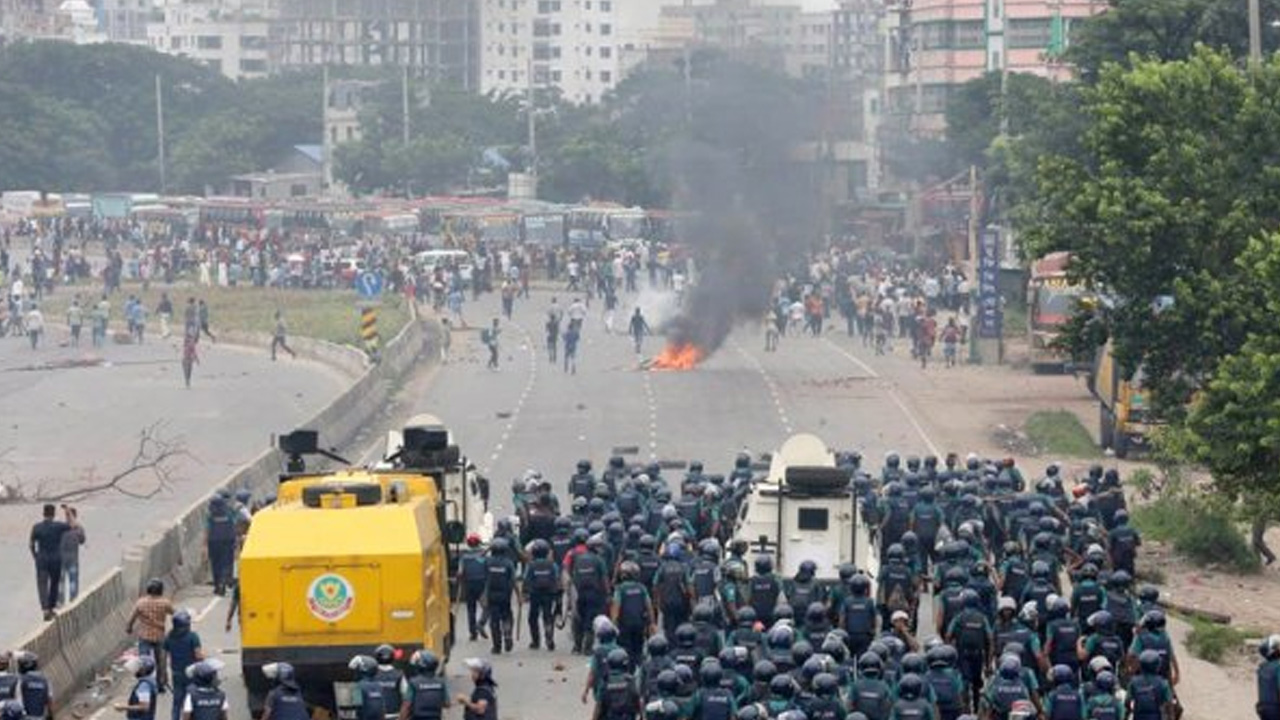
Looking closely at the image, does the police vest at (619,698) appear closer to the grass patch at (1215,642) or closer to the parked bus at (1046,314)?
the grass patch at (1215,642)

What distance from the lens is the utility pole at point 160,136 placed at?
141 meters

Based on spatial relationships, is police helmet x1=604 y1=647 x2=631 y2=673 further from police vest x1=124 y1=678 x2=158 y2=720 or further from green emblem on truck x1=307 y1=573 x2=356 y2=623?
police vest x1=124 y1=678 x2=158 y2=720

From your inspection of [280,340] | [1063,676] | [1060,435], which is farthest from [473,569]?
[280,340]

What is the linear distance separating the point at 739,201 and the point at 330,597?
4314 centimetres

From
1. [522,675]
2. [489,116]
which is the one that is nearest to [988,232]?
[522,675]

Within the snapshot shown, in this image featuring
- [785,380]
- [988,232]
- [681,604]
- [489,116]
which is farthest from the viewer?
[489,116]

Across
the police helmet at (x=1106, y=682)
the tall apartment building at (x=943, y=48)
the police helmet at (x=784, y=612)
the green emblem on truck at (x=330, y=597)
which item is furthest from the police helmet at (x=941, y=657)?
the tall apartment building at (x=943, y=48)

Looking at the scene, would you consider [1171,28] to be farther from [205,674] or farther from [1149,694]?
[205,674]

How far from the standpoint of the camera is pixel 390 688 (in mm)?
22266

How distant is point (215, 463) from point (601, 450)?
19.1 ft

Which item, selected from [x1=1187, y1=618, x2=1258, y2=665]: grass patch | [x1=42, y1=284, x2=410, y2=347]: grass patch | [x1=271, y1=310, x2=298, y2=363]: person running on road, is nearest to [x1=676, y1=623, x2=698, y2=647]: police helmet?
[x1=1187, y1=618, x2=1258, y2=665]: grass patch

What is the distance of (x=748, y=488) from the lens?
103ft

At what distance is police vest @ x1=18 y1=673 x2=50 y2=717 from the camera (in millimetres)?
21688

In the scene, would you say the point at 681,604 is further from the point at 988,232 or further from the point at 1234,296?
the point at 988,232
